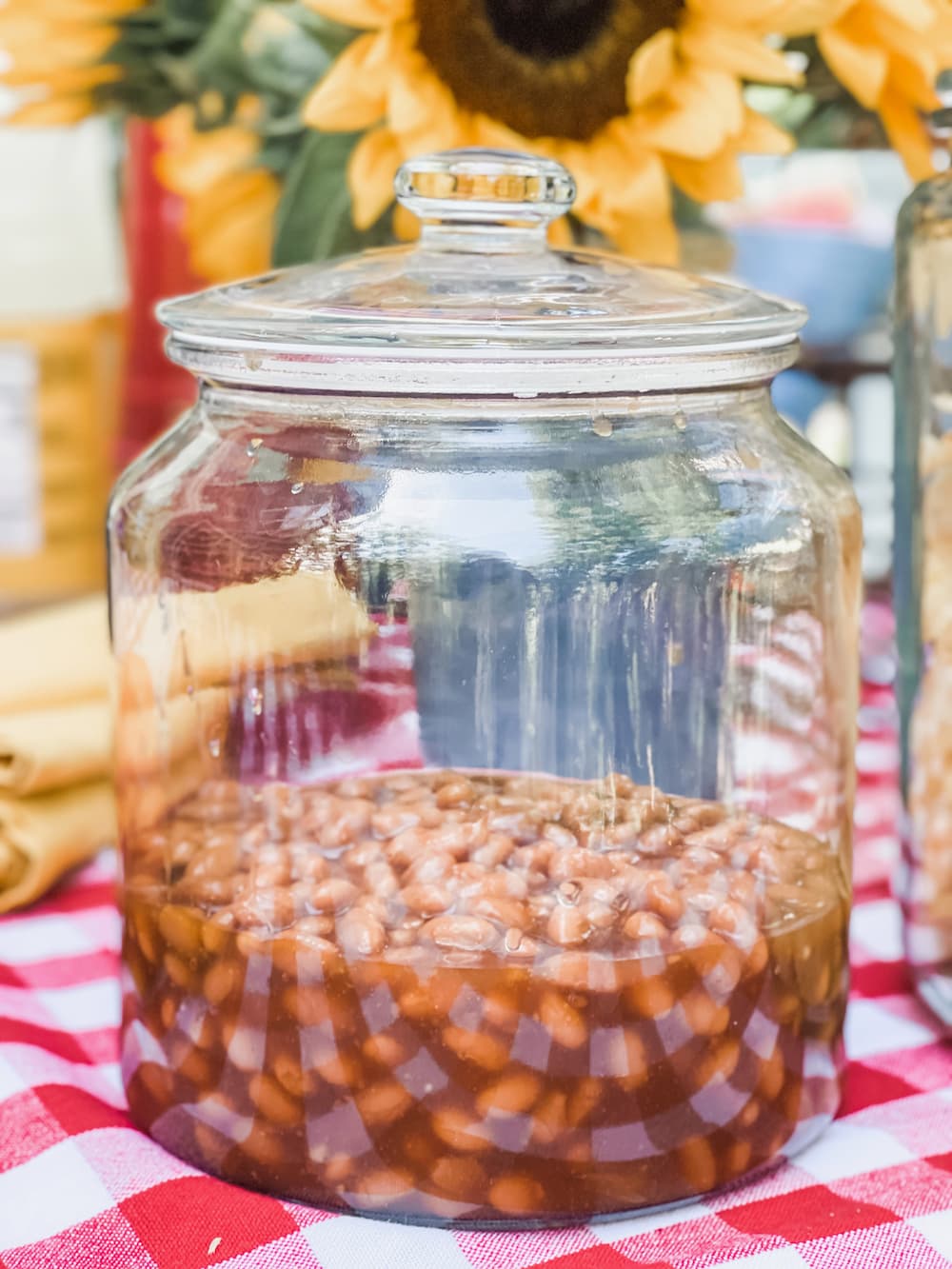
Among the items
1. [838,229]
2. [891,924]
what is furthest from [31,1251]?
[838,229]

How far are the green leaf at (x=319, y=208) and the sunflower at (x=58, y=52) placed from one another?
117 mm

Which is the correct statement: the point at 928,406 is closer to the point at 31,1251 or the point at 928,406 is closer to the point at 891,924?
the point at 891,924

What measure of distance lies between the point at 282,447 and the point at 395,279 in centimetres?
6

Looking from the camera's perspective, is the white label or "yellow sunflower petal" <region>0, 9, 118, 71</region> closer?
"yellow sunflower petal" <region>0, 9, 118, 71</region>

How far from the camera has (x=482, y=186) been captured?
50cm

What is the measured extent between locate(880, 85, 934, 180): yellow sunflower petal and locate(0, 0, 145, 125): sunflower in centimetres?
34

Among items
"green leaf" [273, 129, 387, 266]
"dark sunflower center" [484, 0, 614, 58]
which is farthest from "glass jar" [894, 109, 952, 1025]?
"green leaf" [273, 129, 387, 266]

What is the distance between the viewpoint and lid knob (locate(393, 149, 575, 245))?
50cm

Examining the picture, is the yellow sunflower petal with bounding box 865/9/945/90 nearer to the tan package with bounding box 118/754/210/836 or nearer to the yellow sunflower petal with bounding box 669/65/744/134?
the yellow sunflower petal with bounding box 669/65/744/134

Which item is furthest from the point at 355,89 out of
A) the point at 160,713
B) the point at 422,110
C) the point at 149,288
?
the point at 149,288

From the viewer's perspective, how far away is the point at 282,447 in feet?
1.61

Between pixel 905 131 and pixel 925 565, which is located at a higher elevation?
pixel 905 131

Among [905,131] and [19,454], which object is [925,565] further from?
[19,454]

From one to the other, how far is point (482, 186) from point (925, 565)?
0.73 ft
